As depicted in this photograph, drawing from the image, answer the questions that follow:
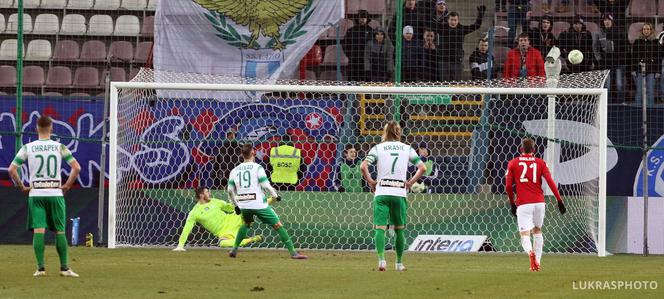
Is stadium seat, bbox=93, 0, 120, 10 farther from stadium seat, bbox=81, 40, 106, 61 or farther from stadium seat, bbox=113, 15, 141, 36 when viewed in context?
stadium seat, bbox=81, 40, 106, 61

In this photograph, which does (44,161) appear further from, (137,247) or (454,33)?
(454,33)

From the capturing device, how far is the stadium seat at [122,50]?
2645cm

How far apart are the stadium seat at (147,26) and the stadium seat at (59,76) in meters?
1.88

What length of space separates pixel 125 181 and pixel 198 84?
7.58ft

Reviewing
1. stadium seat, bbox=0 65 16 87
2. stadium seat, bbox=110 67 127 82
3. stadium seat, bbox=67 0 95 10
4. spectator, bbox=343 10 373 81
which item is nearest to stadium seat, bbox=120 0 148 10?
stadium seat, bbox=67 0 95 10

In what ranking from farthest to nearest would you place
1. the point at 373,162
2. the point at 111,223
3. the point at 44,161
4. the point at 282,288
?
the point at 111,223
the point at 373,162
the point at 44,161
the point at 282,288

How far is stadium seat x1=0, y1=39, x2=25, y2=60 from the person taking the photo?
26.0 m

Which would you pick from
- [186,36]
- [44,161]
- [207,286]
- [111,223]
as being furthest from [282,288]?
[186,36]

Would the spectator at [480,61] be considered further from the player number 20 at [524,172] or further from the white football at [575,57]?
the player number 20 at [524,172]

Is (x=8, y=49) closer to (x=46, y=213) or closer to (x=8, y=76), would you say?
(x=8, y=76)

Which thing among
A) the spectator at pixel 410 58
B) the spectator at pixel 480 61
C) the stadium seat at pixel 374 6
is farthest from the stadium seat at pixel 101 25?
the spectator at pixel 480 61

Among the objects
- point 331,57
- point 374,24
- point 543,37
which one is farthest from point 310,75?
point 543,37

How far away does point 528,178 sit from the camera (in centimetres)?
1792

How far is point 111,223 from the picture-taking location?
21.9m
